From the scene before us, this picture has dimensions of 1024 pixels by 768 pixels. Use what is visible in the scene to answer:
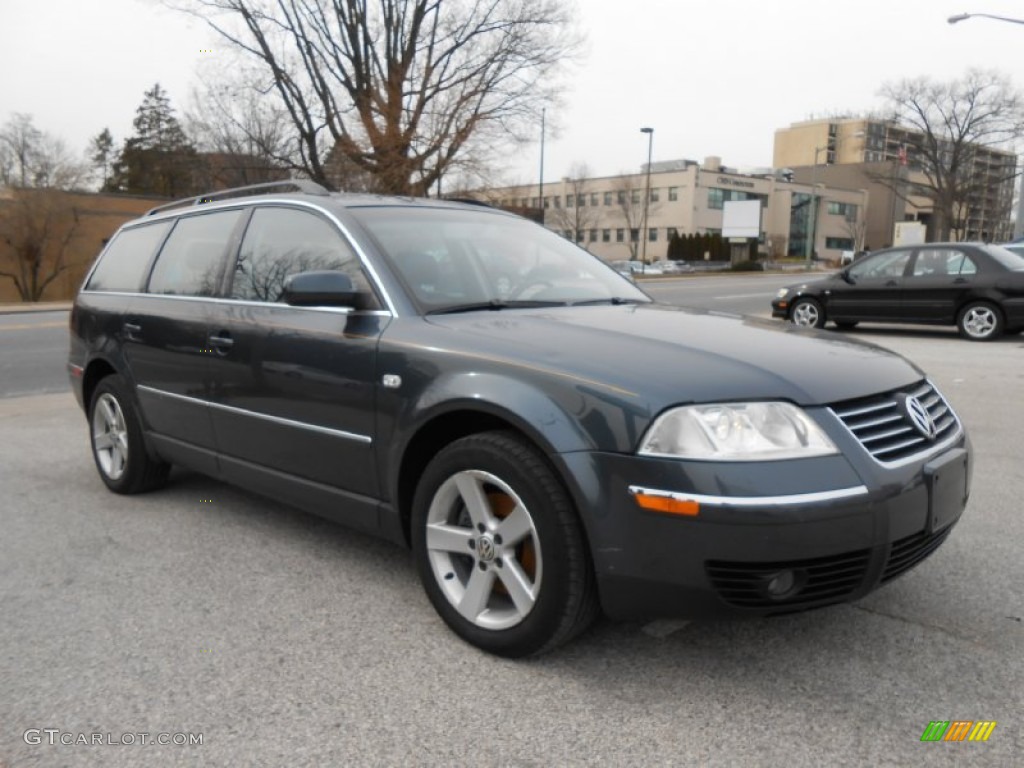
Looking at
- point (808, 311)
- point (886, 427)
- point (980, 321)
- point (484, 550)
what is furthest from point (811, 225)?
point (484, 550)

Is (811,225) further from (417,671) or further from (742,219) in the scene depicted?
(417,671)

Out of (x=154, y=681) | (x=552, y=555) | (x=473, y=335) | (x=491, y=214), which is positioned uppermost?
(x=491, y=214)

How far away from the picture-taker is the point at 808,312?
13.8 metres

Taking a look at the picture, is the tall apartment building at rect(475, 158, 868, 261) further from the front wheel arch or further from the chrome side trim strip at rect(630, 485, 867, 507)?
the chrome side trim strip at rect(630, 485, 867, 507)

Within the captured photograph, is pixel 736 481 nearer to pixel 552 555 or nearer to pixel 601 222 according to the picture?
pixel 552 555

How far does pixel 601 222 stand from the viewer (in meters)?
90.4

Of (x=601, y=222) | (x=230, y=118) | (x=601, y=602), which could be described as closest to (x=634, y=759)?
(x=601, y=602)

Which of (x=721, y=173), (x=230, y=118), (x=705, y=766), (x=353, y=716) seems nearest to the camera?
(x=705, y=766)

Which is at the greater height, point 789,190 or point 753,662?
point 789,190

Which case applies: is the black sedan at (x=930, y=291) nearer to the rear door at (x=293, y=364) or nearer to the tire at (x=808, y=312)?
the tire at (x=808, y=312)

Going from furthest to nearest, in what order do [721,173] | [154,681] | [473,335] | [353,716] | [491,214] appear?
[721,173] → [491,214] → [473,335] → [154,681] → [353,716]

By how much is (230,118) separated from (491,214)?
123 ft

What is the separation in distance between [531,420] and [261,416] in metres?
1.55

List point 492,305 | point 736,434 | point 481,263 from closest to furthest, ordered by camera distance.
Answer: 1. point 736,434
2. point 492,305
3. point 481,263
